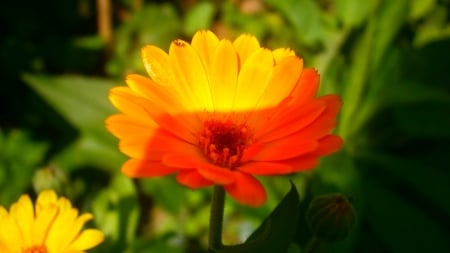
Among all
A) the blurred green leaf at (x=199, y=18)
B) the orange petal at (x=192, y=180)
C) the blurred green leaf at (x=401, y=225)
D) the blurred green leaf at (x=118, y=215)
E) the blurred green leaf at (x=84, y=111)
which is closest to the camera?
the orange petal at (x=192, y=180)

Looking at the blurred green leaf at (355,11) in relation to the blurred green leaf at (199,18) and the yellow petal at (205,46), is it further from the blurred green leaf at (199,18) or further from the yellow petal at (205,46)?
the yellow petal at (205,46)

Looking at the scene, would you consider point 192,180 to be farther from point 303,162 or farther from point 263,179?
point 263,179

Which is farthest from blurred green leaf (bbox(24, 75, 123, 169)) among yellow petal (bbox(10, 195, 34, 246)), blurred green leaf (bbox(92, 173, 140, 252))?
yellow petal (bbox(10, 195, 34, 246))

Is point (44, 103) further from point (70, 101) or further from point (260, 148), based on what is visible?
point (260, 148)

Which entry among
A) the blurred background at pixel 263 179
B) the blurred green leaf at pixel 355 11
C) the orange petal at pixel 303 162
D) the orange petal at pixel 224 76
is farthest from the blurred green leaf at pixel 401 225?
the orange petal at pixel 303 162

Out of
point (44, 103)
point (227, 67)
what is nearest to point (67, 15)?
point (44, 103)

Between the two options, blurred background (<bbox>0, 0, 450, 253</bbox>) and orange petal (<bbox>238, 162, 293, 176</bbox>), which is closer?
orange petal (<bbox>238, 162, 293, 176</bbox>)

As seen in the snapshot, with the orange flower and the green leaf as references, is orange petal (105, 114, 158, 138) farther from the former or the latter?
the green leaf
